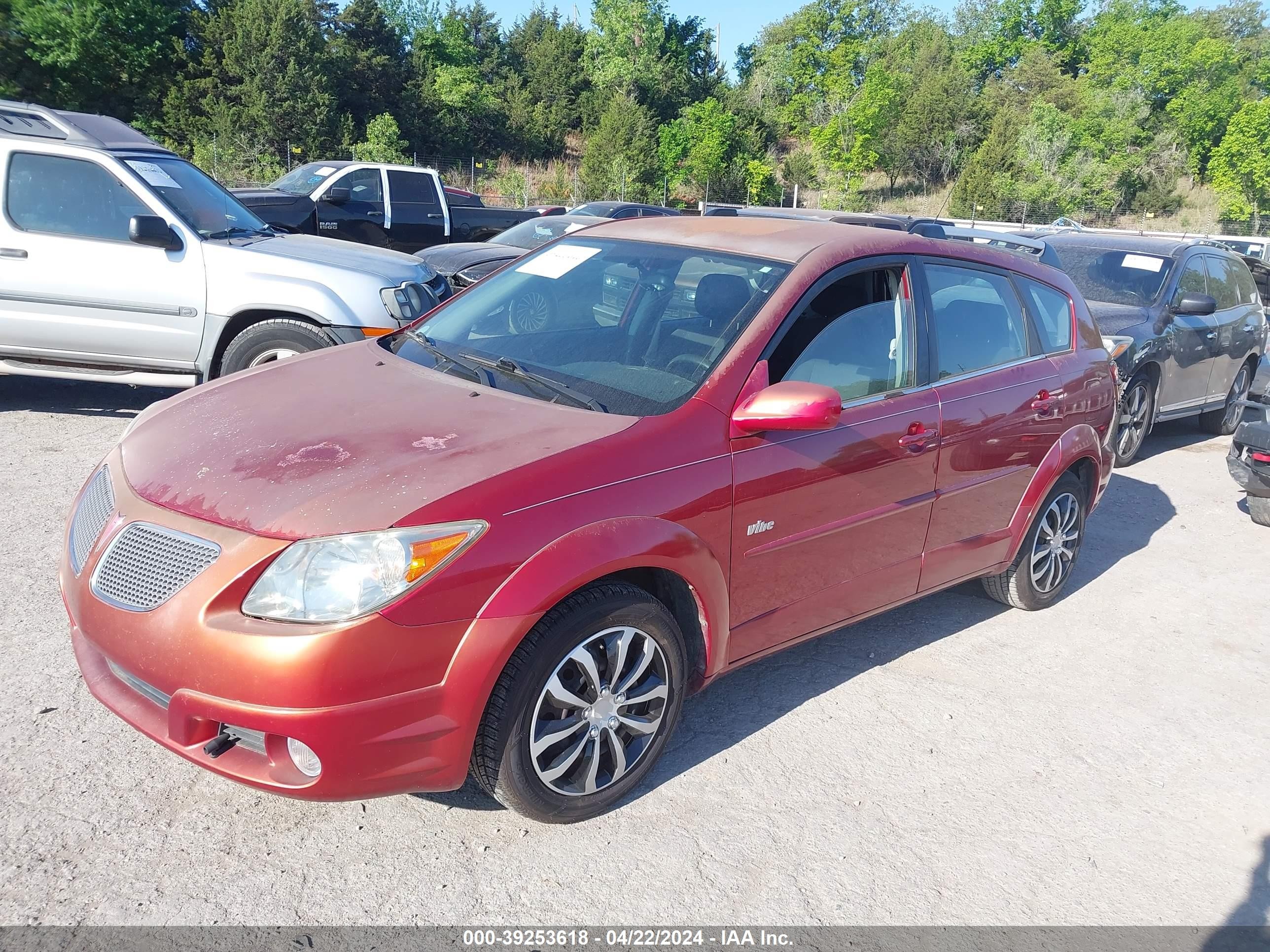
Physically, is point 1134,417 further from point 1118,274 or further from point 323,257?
point 323,257

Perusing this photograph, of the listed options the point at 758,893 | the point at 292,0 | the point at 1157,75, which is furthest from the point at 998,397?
the point at 1157,75

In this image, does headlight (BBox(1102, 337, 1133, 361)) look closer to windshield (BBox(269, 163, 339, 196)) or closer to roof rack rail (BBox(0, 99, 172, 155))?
roof rack rail (BBox(0, 99, 172, 155))

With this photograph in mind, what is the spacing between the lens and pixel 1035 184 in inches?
1869

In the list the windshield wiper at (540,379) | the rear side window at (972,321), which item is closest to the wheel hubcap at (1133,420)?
the rear side window at (972,321)

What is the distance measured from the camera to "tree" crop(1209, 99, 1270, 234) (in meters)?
50.0

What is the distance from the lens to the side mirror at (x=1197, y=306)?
7961 mm

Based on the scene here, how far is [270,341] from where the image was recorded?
6.47 metres

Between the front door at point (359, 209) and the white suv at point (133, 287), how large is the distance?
7.79 m

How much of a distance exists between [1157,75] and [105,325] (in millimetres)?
71869

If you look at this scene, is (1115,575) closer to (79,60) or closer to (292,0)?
(79,60)

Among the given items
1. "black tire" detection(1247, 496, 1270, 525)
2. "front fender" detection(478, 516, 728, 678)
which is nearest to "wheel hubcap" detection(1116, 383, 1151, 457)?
"black tire" detection(1247, 496, 1270, 525)

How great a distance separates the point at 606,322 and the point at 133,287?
14.2ft

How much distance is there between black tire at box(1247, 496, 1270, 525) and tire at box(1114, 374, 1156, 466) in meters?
1.30

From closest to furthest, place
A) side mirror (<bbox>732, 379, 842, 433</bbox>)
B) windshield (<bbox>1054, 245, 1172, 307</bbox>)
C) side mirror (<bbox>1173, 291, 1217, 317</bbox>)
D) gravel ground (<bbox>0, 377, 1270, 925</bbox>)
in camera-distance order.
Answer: gravel ground (<bbox>0, 377, 1270, 925</bbox>) → side mirror (<bbox>732, 379, 842, 433</bbox>) → side mirror (<bbox>1173, 291, 1217, 317</bbox>) → windshield (<bbox>1054, 245, 1172, 307</bbox>)
